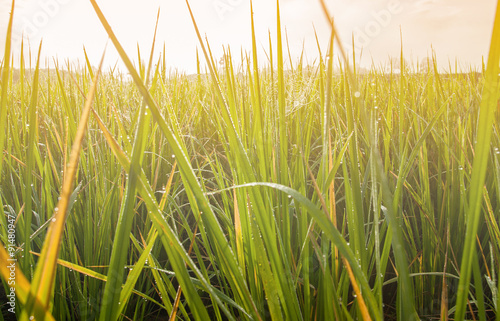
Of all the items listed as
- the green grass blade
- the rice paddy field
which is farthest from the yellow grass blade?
the green grass blade

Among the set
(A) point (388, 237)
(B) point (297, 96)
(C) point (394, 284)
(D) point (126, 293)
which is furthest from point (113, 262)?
(C) point (394, 284)

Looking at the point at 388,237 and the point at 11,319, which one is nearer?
the point at 388,237

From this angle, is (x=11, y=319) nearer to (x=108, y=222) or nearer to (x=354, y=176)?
(x=108, y=222)

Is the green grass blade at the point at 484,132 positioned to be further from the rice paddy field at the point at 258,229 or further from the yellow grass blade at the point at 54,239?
the yellow grass blade at the point at 54,239

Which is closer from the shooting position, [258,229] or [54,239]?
[54,239]

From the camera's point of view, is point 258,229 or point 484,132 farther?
point 258,229

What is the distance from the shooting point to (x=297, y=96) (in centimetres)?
86

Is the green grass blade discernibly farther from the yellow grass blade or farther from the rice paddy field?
the yellow grass blade

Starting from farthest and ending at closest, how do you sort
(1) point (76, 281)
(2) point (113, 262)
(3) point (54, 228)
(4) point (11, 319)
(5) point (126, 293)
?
(4) point (11, 319), (1) point (76, 281), (5) point (126, 293), (2) point (113, 262), (3) point (54, 228)

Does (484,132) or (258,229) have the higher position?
(484,132)

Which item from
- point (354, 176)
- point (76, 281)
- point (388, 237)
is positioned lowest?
point (76, 281)

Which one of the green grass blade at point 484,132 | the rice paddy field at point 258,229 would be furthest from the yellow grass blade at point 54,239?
the green grass blade at point 484,132

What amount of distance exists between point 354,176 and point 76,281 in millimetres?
641

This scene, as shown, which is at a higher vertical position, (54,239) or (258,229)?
(54,239)
